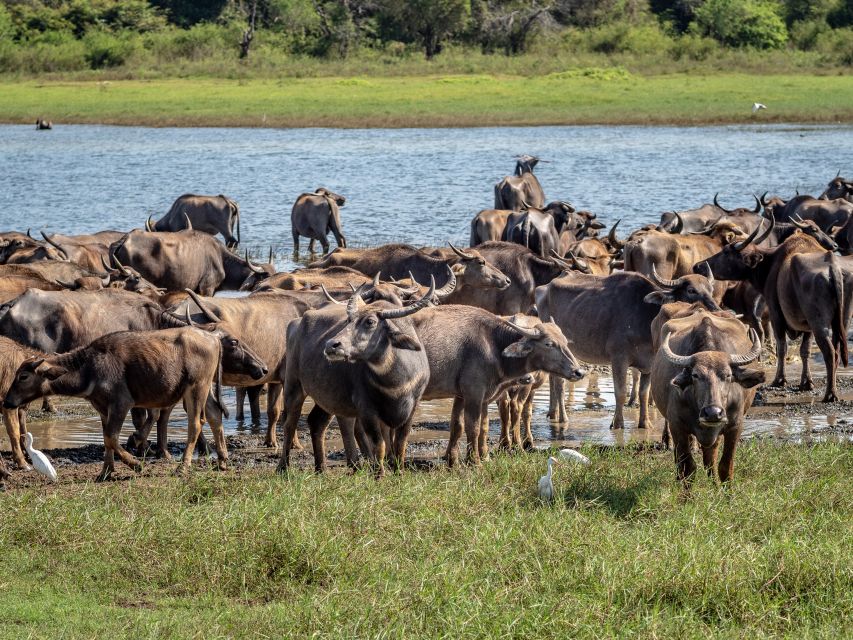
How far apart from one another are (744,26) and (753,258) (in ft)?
172

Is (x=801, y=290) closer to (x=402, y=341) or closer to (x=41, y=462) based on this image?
(x=402, y=341)

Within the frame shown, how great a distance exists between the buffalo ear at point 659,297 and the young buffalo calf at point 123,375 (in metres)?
3.88

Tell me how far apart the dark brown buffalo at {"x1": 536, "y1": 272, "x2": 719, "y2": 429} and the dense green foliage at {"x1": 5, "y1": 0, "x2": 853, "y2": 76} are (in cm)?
4798

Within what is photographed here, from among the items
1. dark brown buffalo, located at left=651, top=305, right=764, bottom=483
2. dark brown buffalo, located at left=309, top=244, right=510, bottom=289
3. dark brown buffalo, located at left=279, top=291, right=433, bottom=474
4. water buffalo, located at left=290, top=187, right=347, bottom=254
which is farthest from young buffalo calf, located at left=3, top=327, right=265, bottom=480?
water buffalo, located at left=290, top=187, right=347, bottom=254

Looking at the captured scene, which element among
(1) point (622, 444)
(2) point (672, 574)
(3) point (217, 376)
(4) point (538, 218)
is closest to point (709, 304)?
(1) point (622, 444)

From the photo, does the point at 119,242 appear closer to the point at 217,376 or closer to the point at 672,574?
the point at 217,376

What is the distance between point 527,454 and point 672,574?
3.04 meters

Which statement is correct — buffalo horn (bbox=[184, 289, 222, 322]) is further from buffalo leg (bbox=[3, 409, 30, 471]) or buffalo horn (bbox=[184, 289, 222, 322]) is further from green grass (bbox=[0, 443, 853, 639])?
green grass (bbox=[0, 443, 853, 639])

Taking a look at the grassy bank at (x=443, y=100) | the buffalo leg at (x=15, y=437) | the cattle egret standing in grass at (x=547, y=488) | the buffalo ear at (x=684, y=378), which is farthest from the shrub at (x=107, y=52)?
the buffalo ear at (x=684, y=378)

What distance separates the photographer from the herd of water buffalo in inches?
344

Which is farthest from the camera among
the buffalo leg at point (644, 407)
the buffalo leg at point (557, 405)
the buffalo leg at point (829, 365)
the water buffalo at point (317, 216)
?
the water buffalo at point (317, 216)

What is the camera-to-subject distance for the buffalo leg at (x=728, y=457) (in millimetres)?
8156

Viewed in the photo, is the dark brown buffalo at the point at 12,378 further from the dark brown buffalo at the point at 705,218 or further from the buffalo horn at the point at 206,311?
the dark brown buffalo at the point at 705,218

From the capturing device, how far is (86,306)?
11102 mm
